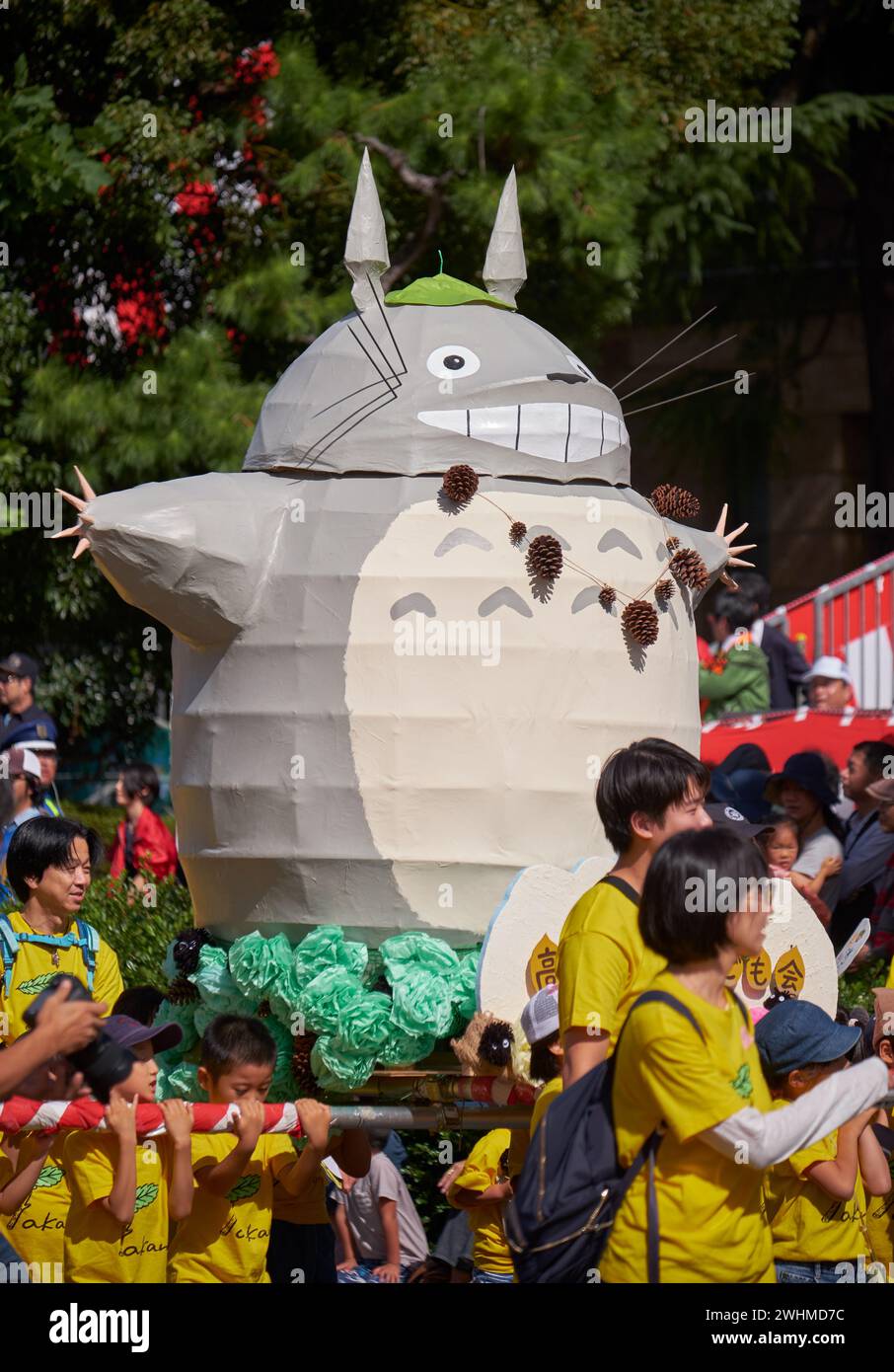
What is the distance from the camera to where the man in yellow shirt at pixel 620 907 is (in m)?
3.61

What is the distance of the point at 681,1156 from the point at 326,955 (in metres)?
1.62

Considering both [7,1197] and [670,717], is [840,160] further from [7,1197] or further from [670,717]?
[7,1197]

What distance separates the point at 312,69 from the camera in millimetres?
10500

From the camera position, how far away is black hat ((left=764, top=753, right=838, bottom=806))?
7.06 meters

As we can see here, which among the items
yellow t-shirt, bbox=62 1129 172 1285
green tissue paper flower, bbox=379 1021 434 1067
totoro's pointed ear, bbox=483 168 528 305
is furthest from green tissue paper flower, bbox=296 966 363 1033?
totoro's pointed ear, bbox=483 168 528 305

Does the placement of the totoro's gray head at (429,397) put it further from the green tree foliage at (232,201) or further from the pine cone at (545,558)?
the green tree foliage at (232,201)

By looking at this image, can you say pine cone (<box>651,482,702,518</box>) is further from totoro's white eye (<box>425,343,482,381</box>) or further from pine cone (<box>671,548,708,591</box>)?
totoro's white eye (<box>425,343,482,381</box>)

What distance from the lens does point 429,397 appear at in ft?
16.5

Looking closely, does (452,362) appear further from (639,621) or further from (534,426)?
(639,621)

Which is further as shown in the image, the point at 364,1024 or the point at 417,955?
the point at 417,955

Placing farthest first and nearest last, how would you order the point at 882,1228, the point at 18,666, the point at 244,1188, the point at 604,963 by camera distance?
1. the point at 18,666
2. the point at 882,1228
3. the point at 244,1188
4. the point at 604,963

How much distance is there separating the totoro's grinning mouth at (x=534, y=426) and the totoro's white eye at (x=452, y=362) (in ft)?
0.39

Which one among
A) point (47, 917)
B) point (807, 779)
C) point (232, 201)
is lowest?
point (47, 917)

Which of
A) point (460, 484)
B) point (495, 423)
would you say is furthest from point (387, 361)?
point (460, 484)
